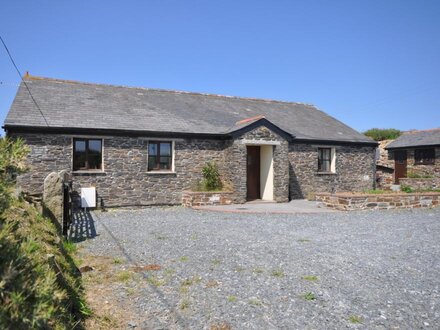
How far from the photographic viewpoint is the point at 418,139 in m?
25.7

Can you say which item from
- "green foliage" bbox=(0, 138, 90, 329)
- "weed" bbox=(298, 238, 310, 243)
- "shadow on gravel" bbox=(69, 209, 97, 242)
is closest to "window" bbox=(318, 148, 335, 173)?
"weed" bbox=(298, 238, 310, 243)

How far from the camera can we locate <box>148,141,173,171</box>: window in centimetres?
1431

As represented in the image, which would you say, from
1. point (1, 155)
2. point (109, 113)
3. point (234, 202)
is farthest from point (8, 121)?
point (1, 155)

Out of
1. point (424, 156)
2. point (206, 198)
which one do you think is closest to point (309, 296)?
point (206, 198)

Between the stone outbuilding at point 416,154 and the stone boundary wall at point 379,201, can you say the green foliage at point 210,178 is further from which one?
the stone outbuilding at point 416,154

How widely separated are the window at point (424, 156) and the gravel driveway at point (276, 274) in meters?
17.1

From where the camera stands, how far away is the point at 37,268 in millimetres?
2352

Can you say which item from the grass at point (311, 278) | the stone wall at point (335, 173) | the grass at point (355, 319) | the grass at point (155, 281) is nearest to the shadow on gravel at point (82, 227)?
the grass at point (155, 281)

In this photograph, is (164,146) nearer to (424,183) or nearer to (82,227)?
(82,227)

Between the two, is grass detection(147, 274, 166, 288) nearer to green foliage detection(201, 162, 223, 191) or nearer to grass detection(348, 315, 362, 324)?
grass detection(348, 315, 362, 324)

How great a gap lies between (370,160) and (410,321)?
1715cm

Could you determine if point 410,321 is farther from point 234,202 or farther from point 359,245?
point 234,202

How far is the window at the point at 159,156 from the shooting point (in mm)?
14312

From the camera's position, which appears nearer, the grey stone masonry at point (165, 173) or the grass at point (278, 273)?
the grass at point (278, 273)
